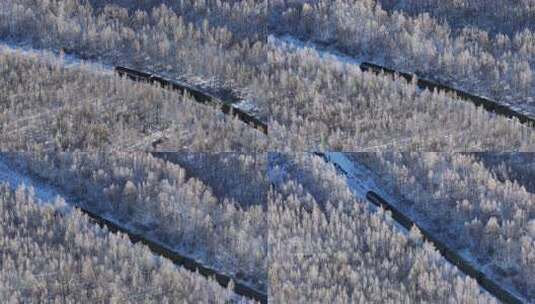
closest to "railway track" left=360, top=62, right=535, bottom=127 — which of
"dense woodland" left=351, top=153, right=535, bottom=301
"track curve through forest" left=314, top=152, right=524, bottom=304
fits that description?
"dense woodland" left=351, top=153, right=535, bottom=301

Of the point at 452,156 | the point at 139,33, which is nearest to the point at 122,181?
the point at 139,33

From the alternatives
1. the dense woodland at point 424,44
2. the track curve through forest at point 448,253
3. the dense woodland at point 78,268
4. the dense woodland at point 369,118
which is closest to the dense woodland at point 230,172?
the dense woodland at point 369,118

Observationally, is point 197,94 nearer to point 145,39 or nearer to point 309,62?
point 145,39

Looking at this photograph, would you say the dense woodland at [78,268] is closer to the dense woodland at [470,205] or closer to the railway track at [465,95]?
the dense woodland at [470,205]

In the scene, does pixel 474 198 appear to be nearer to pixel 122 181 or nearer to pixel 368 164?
pixel 368 164

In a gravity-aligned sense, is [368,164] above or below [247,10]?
below

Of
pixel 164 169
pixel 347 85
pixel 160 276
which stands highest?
pixel 347 85

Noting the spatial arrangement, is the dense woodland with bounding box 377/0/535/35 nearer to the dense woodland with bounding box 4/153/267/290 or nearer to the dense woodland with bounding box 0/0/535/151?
the dense woodland with bounding box 0/0/535/151
